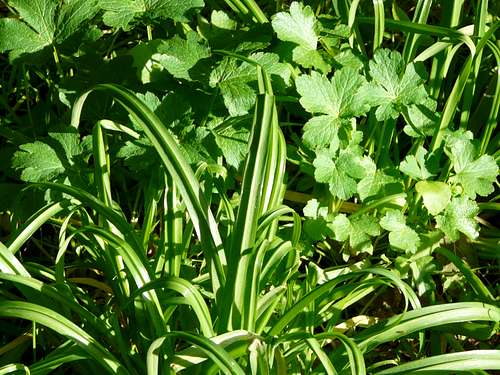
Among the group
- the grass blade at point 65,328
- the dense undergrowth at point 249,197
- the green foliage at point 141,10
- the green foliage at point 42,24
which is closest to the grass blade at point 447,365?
the dense undergrowth at point 249,197

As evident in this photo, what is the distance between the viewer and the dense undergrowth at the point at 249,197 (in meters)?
1.62

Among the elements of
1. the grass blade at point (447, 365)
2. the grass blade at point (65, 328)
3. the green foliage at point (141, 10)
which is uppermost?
the green foliage at point (141, 10)

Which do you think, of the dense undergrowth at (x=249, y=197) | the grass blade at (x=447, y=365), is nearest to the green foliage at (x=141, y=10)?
the dense undergrowth at (x=249, y=197)

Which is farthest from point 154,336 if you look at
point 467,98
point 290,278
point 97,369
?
point 467,98

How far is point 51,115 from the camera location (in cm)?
220

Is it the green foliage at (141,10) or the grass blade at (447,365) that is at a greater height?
the green foliage at (141,10)

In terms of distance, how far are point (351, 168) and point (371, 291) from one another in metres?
0.31

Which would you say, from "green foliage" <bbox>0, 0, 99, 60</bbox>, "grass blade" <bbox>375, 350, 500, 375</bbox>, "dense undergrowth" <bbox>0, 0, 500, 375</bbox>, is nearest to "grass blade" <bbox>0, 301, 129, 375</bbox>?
"dense undergrowth" <bbox>0, 0, 500, 375</bbox>

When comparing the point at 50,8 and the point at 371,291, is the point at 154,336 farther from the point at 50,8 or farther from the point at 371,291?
the point at 50,8

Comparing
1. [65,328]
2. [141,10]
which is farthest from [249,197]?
[141,10]

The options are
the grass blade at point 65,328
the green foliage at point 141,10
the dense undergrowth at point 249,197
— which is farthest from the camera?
the green foliage at point 141,10

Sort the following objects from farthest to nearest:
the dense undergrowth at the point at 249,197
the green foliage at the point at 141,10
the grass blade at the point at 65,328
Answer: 1. the green foliage at the point at 141,10
2. the dense undergrowth at the point at 249,197
3. the grass blade at the point at 65,328

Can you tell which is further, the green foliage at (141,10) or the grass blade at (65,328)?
the green foliage at (141,10)

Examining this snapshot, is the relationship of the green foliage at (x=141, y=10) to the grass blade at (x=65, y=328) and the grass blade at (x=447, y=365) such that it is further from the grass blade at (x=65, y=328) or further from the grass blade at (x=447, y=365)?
the grass blade at (x=447, y=365)
